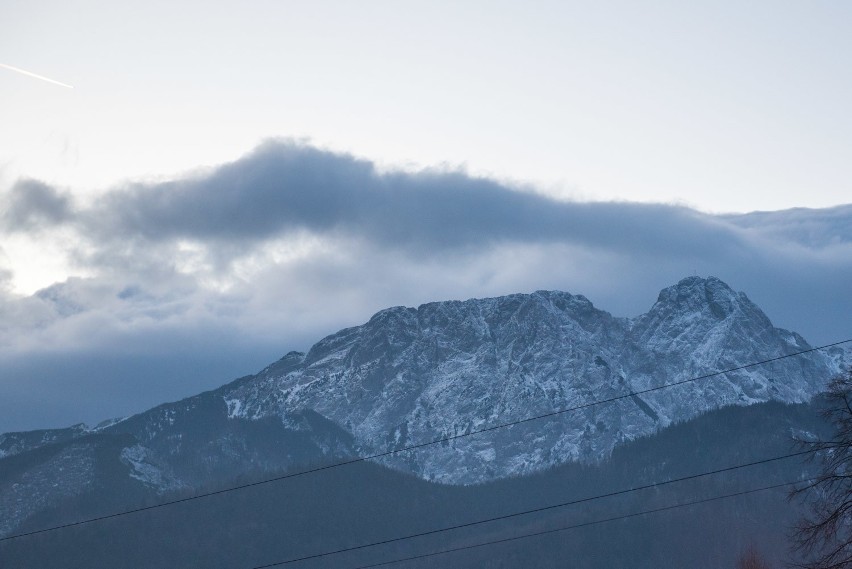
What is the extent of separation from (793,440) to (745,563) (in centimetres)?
6696

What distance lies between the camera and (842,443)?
47406 mm

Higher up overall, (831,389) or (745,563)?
(831,389)

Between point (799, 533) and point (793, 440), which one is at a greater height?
point (793, 440)

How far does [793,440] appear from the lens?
4794cm

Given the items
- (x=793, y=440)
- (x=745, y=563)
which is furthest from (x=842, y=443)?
(x=745, y=563)

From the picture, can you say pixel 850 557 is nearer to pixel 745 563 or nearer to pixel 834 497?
pixel 834 497

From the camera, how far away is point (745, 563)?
4387 inches

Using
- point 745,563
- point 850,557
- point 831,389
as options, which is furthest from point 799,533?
point 745,563

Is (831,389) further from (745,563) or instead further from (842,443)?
(745,563)

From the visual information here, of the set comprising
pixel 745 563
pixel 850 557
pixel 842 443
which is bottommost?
pixel 745 563

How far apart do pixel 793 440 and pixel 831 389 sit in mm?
2454

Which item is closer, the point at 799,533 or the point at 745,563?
the point at 799,533

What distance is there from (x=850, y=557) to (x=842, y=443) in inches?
160

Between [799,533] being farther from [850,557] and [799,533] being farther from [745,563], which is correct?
[745,563]
